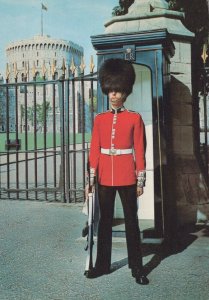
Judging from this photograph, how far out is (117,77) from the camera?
3.54 metres

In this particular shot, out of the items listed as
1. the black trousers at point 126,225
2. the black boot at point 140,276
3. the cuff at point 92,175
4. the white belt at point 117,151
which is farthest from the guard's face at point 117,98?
the black boot at point 140,276

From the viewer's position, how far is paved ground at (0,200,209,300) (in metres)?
3.16

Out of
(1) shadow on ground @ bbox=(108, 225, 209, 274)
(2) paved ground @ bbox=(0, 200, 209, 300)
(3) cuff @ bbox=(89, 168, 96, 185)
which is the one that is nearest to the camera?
(2) paved ground @ bbox=(0, 200, 209, 300)

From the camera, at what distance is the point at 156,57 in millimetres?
4367

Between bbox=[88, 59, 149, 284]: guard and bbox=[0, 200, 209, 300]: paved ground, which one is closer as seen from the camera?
A: bbox=[0, 200, 209, 300]: paved ground

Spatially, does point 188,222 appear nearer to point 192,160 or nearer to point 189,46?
point 192,160

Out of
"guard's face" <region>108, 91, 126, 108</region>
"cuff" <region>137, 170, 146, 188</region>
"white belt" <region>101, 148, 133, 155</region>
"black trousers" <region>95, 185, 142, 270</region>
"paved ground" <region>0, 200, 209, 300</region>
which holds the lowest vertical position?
"paved ground" <region>0, 200, 209, 300</region>

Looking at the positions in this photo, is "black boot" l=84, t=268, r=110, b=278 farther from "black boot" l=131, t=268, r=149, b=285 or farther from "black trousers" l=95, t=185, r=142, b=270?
"black boot" l=131, t=268, r=149, b=285

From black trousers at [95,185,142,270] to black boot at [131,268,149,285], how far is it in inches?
2.2

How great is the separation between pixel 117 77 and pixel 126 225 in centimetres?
126

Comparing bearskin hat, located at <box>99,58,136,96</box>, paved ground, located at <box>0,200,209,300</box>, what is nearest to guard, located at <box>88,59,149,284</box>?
bearskin hat, located at <box>99,58,136,96</box>

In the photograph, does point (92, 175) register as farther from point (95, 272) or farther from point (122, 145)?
point (95, 272)

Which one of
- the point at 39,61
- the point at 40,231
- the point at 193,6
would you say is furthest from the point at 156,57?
the point at 39,61

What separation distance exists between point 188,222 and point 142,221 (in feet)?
2.19
